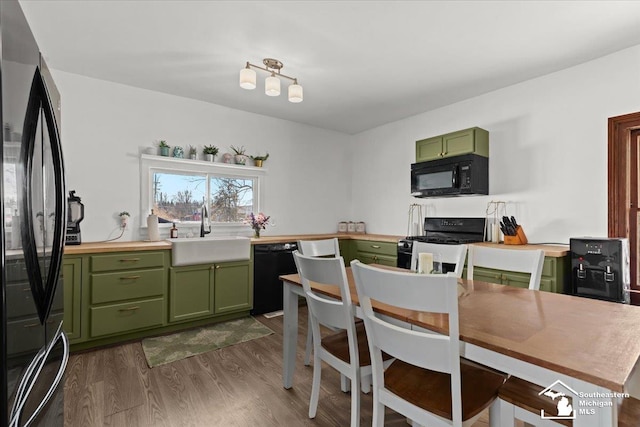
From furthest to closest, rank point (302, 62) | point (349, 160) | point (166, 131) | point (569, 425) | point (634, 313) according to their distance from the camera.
→ point (349, 160), point (166, 131), point (302, 62), point (634, 313), point (569, 425)

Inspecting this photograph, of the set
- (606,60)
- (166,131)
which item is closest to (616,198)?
(606,60)

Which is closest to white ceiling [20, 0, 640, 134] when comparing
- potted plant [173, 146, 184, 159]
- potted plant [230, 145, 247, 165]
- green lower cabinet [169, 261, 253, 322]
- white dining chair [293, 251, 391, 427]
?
potted plant [173, 146, 184, 159]

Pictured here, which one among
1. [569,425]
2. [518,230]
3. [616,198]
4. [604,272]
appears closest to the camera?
[569,425]

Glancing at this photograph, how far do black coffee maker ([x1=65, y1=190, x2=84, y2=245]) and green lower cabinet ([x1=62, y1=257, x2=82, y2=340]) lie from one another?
0.35 m

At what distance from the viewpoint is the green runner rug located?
2559mm

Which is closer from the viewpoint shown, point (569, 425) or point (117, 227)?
point (569, 425)

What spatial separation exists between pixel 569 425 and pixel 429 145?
3081 mm

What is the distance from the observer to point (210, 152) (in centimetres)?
366

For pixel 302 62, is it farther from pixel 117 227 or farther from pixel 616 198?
pixel 616 198

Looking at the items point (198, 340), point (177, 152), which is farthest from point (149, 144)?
point (198, 340)

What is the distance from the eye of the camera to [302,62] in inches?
108

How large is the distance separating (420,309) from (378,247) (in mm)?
2912

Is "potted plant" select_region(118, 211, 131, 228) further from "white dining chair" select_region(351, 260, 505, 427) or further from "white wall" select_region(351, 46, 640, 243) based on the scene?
"white wall" select_region(351, 46, 640, 243)

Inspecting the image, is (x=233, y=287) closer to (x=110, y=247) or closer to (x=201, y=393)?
(x=110, y=247)
